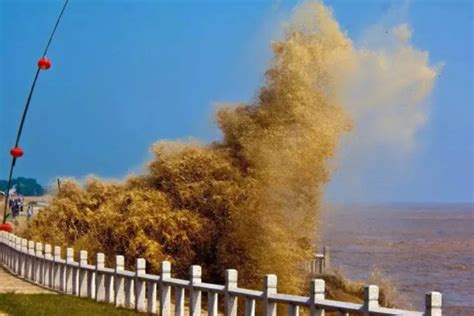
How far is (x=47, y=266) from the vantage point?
80.1ft

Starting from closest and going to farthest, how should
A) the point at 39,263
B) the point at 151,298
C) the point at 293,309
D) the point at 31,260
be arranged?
the point at 293,309, the point at 151,298, the point at 39,263, the point at 31,260

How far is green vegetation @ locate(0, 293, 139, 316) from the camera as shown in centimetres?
1789

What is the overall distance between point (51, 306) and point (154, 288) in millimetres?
1722

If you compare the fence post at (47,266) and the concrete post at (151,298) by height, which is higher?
the fence post at (47,266)

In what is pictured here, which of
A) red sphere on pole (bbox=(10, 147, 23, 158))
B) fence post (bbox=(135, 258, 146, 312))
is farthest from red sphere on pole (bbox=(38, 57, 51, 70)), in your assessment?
fence post (bbox=(135, 258, 146, 312))

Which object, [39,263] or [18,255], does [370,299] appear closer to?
[39,263]

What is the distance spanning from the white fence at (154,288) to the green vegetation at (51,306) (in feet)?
1.35

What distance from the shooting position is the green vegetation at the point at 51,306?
1789 centimetres

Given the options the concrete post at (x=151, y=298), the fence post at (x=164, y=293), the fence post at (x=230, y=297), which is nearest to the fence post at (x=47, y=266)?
the concrete post at (x=151, y=298)

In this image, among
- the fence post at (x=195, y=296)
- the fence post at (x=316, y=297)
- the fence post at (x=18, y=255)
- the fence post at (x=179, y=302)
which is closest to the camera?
the fence post at (x=316, y=297)

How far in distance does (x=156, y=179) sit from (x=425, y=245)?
57427 millimetres

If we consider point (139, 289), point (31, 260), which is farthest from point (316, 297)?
point (31, 260)

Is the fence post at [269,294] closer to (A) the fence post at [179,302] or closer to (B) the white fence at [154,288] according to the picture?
(B) the white fence at [154,288]

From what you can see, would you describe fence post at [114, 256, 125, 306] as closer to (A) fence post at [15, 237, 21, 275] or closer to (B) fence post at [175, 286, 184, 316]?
(B) fence post at [175, 286, 184, 316]
